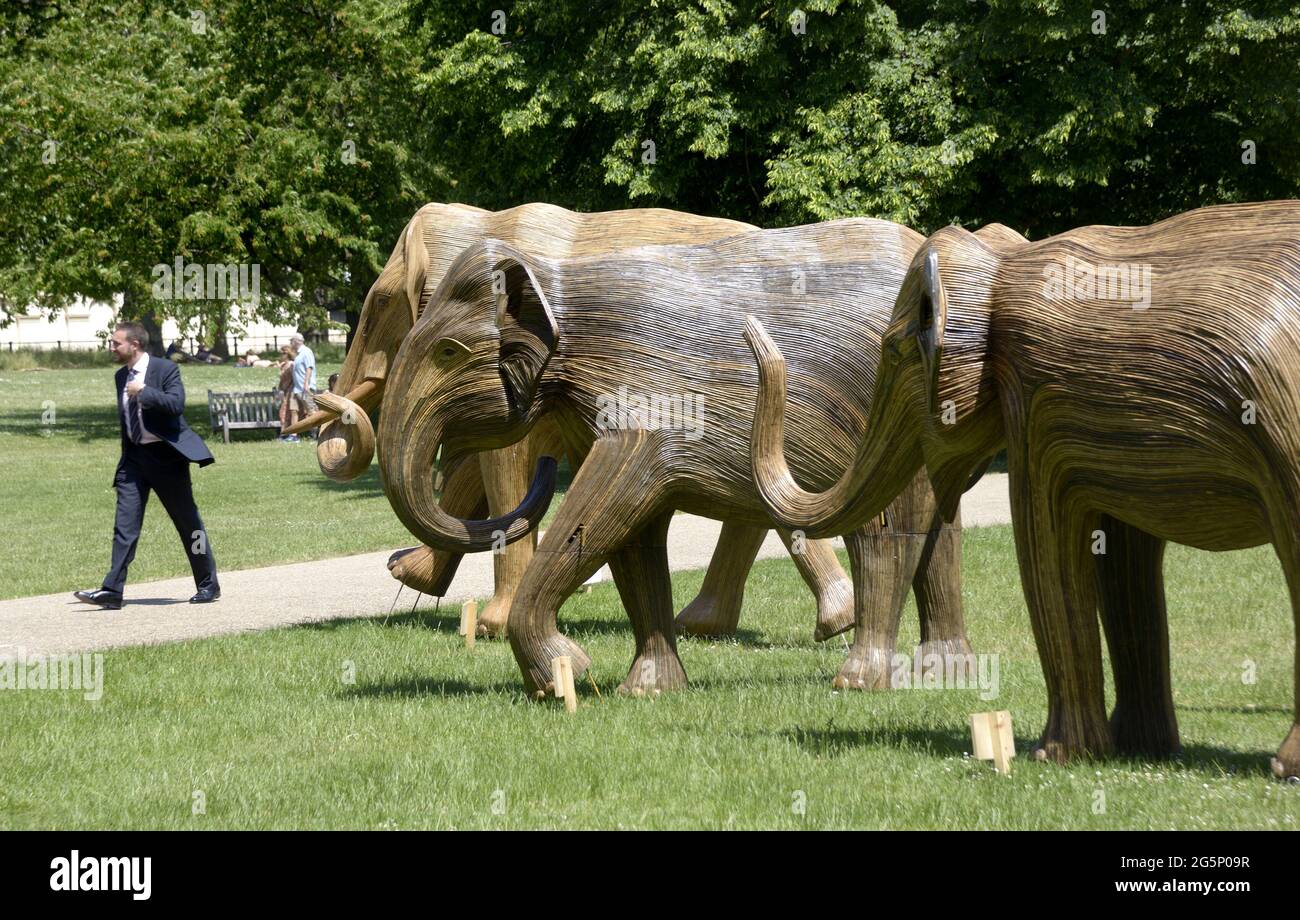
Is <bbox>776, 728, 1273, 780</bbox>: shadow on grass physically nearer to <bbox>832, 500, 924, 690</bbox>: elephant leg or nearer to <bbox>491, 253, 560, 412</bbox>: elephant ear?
<bbox>832, 500, 924, 690</bbox>: elephant leg

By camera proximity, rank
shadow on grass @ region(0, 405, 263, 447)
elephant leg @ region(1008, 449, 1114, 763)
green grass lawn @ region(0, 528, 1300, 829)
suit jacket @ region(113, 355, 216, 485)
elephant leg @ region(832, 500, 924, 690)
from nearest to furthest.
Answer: green grass lawn @ region(0, 528, 1300, 829)
elephant leg @ region(1008, 449, 1114, 763)
elephant leg @ region(832, 500, 924, 690)
suit jacket @ region(113, 355, 216, 485)
shadow on grass @ region(0, 405, 263, 447)

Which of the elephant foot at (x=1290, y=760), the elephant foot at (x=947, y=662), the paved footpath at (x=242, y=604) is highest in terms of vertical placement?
the elephant foot at (x=1290, y=760)

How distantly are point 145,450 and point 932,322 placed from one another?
783cm

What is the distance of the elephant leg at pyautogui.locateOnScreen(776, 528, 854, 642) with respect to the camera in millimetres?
9602

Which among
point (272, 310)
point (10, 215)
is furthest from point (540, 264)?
point (10, 215)

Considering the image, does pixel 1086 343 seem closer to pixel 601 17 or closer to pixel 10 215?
pixel 601 17

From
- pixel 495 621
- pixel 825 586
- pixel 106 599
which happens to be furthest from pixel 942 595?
pixel 106 599

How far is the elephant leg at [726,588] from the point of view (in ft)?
34.7

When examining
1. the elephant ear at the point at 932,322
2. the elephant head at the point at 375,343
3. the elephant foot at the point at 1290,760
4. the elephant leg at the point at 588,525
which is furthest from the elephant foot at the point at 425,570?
the elephant foot at the point at 1290,760

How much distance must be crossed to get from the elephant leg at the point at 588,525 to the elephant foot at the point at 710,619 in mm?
2849

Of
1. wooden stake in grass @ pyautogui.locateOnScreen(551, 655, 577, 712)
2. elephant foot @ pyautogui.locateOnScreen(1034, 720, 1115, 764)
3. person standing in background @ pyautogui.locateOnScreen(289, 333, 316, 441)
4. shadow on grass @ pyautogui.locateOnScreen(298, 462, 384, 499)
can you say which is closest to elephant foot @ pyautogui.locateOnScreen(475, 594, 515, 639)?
wooden stake in grass @ pyautogui.locateOnScreen(551, 655, 577, 712)

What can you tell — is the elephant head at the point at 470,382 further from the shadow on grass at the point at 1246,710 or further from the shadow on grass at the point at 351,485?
the shadow on grass at the point at 351,485

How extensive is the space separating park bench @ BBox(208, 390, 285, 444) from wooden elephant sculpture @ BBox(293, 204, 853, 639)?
71.5 ft
